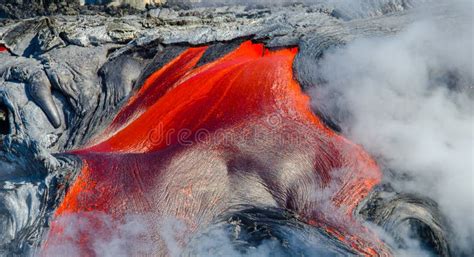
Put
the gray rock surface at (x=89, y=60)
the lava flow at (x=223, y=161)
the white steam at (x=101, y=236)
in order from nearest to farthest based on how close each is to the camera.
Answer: the white steam at (x=101, y=236) < the lava flow at (x=223, y=161) < the gray rock surface at (x=89, y=60)

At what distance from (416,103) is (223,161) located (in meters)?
1.93

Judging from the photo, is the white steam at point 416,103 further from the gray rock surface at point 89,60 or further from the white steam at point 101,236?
the white steam at point 101,236

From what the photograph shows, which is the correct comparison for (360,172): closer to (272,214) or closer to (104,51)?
(272,214)

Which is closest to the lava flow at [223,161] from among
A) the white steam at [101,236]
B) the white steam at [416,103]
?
the white steam at [101,236]

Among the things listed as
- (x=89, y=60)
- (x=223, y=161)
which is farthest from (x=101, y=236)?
(x=89, y=60)

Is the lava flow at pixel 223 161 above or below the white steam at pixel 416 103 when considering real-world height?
below

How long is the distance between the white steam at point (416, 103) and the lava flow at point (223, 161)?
0.84ft

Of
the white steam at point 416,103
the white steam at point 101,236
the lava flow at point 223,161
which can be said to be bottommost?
the white steam at point 101,236

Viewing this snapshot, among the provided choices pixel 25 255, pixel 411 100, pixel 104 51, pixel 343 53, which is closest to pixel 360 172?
pixel 411 100

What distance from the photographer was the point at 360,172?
504 centimetres

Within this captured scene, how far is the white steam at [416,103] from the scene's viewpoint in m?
4.74

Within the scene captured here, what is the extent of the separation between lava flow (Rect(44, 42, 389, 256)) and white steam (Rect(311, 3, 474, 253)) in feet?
0.84

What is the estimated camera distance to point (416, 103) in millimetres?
5168

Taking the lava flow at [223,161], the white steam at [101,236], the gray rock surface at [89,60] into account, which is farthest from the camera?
the gray rock surface at [89,60]
